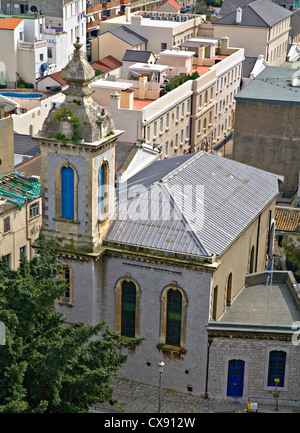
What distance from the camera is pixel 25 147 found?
78875 millimetres

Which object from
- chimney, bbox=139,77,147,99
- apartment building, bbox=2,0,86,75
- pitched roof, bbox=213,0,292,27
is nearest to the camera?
chimney, bbox=139,77,147,99

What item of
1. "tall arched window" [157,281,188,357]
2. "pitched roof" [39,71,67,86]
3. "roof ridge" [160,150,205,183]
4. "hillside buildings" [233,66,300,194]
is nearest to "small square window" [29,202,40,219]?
"roof ridge" [160,150,205,183]

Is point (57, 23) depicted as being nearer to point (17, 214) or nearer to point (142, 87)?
point (142, 87)

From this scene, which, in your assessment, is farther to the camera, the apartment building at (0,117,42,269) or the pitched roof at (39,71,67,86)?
the pitched roof at (39,71,67,86)

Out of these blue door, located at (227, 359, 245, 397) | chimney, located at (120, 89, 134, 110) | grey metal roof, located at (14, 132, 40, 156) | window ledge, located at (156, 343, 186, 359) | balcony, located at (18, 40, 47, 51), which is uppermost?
balcony, located at (18, 40, 47, 51)

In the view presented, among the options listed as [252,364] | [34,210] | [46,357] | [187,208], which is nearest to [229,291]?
[252,364]

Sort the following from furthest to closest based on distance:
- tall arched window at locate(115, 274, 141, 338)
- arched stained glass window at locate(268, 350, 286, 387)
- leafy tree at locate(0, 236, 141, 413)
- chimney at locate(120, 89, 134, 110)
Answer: chimney at locate(120, 89, 134, 110)
tall arched window at locate(115, 274, 141, 338)
arched stained glass window at locate(268, 350, 286, 387)
leafy tree at locate(0, 236, 141, 413)

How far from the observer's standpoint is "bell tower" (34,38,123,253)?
46.1m

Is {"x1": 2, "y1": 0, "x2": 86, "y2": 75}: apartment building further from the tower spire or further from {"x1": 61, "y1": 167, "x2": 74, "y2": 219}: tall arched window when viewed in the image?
the tower spire

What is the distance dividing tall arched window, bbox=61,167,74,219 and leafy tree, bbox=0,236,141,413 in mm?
5829

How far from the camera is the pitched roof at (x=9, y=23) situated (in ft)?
387

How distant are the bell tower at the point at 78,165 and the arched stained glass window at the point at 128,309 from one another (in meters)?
3.13

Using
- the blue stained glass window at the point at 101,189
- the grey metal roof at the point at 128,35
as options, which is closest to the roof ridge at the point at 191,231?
the blue stained glass window at the point at 101,189

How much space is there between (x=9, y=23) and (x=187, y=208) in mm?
79584
